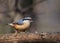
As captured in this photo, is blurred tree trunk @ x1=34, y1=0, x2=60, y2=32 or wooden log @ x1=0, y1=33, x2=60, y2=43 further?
blurred tree trunk @ x1=34, y1=0, x2=60, y2=32

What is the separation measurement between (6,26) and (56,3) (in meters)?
0.62

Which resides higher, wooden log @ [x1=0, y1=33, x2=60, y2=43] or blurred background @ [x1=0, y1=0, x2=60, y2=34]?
blurred background @ [x1=0, y1=0, x2=60, y2=34]

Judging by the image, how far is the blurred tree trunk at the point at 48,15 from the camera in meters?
2.19

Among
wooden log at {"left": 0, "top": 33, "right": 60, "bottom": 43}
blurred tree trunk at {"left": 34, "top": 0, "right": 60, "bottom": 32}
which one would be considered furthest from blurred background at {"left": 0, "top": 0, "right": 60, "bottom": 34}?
wooden log at {"left": 0, "top": 33, "right": 60, "bottom": 43}

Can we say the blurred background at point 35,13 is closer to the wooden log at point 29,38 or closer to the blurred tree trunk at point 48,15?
the blurred tree trunk at point 48,15

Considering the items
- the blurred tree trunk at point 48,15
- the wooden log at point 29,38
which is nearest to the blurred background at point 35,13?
the blurred tree trunk at point 48,15

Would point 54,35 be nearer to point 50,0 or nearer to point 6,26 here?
point 50,0

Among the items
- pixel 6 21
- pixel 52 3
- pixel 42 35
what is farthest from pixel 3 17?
pixel 42 35

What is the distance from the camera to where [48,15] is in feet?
7.55

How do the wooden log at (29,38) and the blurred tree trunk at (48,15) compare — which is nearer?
the wooden log at (29,38)

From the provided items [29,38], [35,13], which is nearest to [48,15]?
[35,13]

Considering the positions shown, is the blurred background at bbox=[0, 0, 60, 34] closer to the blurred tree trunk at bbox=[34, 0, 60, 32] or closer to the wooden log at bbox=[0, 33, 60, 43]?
the blurred tree trunk at bbox=[34, 0, 60, 32]

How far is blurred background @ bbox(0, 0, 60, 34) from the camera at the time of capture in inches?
87.5

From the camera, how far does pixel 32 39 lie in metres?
1.66
